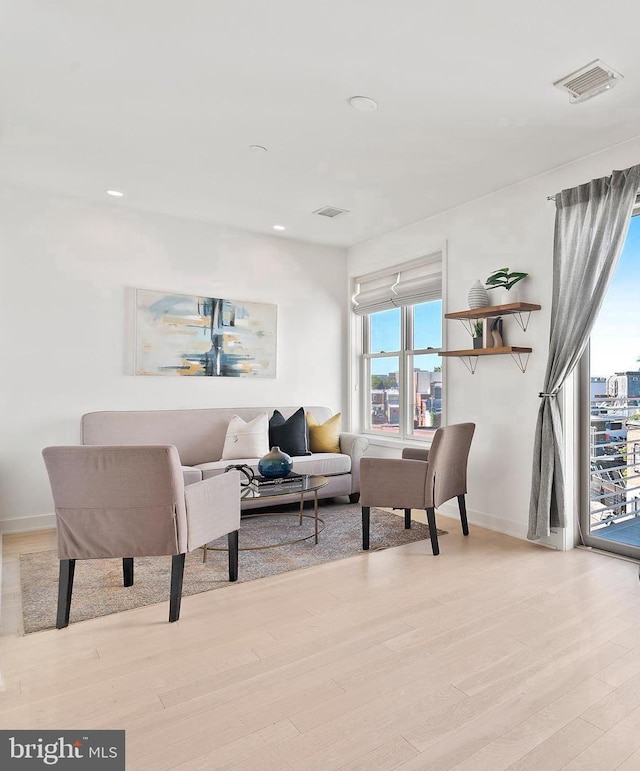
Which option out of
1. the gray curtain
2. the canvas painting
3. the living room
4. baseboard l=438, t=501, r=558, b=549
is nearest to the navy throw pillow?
the living room

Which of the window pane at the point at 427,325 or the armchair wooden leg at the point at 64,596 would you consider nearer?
the armchair wooden leg at the point at 64,596

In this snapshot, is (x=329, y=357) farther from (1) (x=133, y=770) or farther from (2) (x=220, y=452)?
(1) (x=133, y=770)

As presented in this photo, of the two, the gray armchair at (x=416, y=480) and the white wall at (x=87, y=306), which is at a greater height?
the white wall at (x=87, y=306)

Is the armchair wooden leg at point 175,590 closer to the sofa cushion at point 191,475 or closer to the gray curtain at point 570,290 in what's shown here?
the sofa cushion at point 191,475

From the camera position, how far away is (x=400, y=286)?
502 centimetres

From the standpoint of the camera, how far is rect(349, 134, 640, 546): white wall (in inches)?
142

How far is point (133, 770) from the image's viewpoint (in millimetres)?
1472

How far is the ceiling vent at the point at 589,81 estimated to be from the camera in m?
2.39

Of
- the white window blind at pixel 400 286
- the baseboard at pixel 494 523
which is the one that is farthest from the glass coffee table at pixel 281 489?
the white window blind at pixel 400 286

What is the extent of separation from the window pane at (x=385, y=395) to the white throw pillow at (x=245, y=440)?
143cm

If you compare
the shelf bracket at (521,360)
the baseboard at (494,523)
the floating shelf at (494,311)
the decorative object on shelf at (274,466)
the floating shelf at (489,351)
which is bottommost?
the baseboard at (494,523)

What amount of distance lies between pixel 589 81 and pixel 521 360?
6.05 feet

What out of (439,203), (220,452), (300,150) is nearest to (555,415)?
(439,203)

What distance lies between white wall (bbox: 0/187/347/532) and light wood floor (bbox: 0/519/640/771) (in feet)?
5.12
